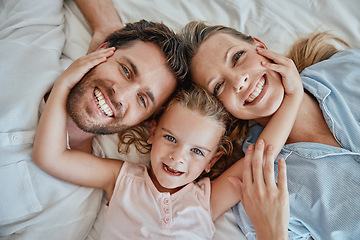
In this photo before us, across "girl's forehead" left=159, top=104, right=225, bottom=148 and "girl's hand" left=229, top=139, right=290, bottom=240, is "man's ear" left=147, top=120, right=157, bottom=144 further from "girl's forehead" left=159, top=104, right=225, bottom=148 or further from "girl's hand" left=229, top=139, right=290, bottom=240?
"girl's hand" left=229, top=139, right=290, bottom=240

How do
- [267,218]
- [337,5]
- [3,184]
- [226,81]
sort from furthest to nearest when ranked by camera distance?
1. [337,5]
2. [226,81]
3. [3,184]
4. [267,218]

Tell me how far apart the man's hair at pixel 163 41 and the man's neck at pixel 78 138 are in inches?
21.0

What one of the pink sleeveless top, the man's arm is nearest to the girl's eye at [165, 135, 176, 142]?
the pink sleeveless top

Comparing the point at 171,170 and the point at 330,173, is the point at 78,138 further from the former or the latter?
the point at 330,173

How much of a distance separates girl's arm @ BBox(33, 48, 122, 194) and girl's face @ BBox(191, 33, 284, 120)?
0.58 meters

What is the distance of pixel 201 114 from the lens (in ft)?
5.49

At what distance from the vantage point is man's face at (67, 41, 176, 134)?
1.59 metres

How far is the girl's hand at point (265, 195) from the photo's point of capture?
1.39 m

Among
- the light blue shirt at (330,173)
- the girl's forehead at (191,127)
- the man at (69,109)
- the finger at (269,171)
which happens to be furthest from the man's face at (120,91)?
the light blue shirt at (330,173)

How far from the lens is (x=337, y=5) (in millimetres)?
2172

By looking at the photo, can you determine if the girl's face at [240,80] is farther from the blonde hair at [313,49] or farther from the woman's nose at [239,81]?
the blonde hair at [313,49]

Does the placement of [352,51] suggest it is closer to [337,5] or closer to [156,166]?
[337,5]

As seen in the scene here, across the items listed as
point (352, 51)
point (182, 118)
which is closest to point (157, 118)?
point (182, 118)

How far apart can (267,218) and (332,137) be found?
0.67 metres
